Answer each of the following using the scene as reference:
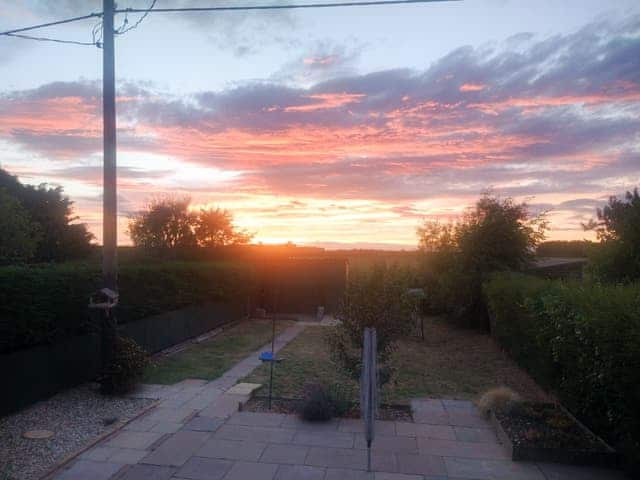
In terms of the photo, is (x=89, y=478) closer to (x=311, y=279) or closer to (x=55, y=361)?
(x=55, y=361)

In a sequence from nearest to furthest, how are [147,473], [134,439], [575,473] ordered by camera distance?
1. [147,473]
2. [575,473]
3. [134,439]

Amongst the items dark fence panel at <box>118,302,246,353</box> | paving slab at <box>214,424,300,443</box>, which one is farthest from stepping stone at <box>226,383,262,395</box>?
dark fence panel at <box>118,302,246,353</box>

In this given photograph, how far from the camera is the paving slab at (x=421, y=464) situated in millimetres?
6191

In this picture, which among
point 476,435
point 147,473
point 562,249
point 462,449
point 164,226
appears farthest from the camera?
point 562,249

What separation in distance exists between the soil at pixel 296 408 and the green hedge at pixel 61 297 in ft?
12.1

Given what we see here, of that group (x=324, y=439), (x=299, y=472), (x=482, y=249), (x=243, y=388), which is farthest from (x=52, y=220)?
(x=299, y=472)

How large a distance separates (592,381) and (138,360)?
7.77m

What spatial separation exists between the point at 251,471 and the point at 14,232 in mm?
25440

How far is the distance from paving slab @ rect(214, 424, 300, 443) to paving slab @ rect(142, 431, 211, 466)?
0.87 feet

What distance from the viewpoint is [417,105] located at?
41.0 feet

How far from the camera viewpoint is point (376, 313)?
907 centimetres

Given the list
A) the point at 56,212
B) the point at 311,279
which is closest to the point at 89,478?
the point at 311,279

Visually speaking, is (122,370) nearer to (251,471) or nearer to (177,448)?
(177,448)

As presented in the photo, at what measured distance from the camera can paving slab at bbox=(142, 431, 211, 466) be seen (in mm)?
6410
